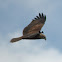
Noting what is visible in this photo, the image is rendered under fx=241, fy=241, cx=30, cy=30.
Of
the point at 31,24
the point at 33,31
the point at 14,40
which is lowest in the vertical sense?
the point at 14,40

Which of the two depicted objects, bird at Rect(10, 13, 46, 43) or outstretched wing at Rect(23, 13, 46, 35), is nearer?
bird at Rect(10, 13, 46, 43)

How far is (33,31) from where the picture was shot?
79.7ft

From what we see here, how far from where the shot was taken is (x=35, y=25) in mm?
26172

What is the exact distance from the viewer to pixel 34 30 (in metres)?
24.6

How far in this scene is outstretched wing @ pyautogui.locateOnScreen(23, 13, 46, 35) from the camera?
2445 cm

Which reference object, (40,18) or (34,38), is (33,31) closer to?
(34,38)

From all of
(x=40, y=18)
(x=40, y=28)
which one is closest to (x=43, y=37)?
(x=40, y=28)

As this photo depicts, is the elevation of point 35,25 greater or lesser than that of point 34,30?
greater

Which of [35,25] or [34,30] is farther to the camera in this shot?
[35,25]

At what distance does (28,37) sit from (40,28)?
3.23m

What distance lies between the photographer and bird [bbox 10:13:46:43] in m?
22.3

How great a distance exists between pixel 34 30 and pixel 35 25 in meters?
1.66

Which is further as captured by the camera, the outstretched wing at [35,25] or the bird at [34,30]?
the outstretched wing at [35,25]

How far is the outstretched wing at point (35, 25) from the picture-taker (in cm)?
2445
